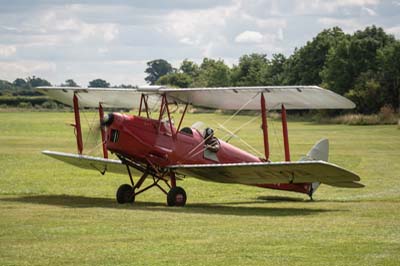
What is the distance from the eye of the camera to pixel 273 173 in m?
16.6

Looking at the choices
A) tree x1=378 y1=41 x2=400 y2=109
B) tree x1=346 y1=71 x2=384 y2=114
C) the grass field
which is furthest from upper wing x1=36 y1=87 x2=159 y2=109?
tree x1=378 y1=41 x2=400 y2=109

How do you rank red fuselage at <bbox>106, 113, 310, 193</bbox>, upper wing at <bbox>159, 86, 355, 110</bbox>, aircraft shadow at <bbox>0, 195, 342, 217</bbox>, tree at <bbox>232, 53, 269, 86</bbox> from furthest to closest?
1. tree at <bbox>232, 53, 269, 86</bbox>
2. upper wing at <bbox>159, 86, 355, 110</bbox>
3. red fuselage at <bbox>106, 113, 310, 193</bbox>
4. aircraft shadow at <bbox>0, 195, 342, 217</bbox>

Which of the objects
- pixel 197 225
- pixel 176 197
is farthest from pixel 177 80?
pixel 197 225

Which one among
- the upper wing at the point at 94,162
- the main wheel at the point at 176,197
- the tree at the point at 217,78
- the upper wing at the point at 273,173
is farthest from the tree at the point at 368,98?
the tree at the point at 217,78

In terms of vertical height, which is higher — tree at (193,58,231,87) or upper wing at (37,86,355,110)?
tree at (193,58,231,87)

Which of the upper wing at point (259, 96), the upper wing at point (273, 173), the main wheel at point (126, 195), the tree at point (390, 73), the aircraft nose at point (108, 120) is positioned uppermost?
the tree at point (390, 73)

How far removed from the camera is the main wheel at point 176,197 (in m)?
17.0

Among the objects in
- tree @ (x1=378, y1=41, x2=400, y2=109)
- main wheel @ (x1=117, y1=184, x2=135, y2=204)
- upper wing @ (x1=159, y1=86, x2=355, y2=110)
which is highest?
tree @ (x1=378, y1=41, x2=400, y2=109)

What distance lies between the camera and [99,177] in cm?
2498

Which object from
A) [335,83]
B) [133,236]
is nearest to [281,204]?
[133,236]

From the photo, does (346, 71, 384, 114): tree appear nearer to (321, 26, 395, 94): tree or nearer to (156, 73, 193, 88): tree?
(321, 26, 395, 94): tree

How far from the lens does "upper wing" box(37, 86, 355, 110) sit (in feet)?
55.8

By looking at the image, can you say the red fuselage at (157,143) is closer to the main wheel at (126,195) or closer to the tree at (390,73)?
the main wheel at (126,195)

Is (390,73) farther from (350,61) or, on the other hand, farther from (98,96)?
(98,96)
